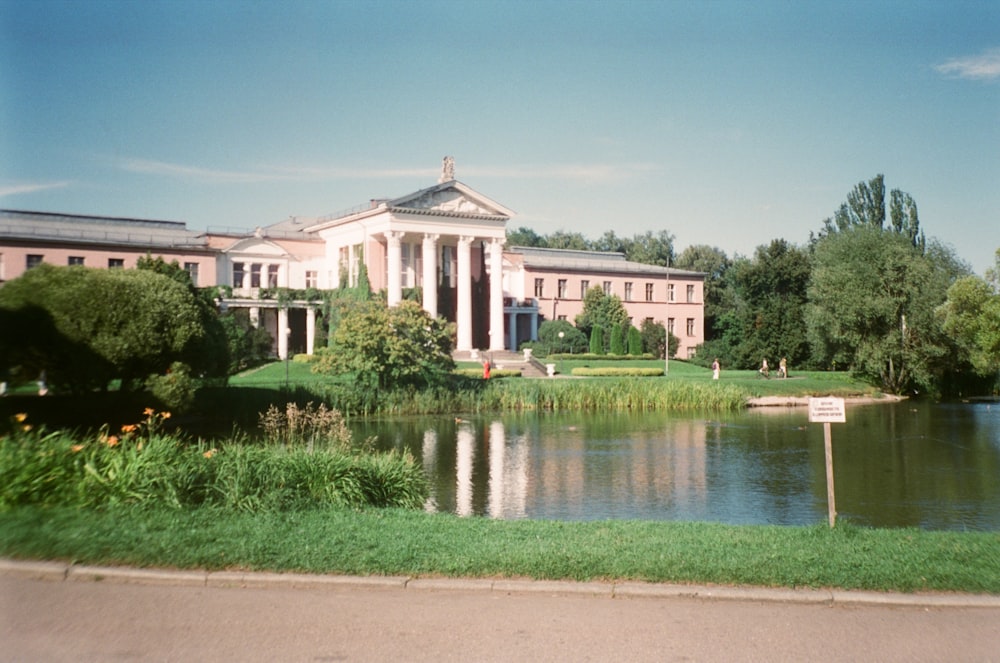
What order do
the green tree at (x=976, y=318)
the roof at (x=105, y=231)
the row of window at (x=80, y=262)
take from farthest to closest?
the roof at (x=105, y=231) → the green tree at (x=976, y=318) → the row of window at (x=80, y=262)

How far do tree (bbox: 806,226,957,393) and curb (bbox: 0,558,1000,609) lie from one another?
38087 mm

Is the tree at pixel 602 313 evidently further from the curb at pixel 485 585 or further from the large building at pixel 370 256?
the curb at pixel 485 585

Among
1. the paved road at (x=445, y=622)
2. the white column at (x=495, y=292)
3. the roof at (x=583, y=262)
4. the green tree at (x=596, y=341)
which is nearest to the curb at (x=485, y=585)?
the paved road at (x=445, y=622)

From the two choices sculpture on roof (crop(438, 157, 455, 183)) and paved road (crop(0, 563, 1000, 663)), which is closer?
paved road (crop(0, 563, 1000, 663))

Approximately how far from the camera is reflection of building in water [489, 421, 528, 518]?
573 inches

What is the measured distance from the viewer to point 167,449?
11.2 metres

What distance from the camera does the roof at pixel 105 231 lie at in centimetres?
3469

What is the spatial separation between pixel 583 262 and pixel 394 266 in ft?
74.4

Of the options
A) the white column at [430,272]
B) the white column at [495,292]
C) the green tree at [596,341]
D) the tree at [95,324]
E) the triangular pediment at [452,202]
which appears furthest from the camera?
the green tree at [596,341]

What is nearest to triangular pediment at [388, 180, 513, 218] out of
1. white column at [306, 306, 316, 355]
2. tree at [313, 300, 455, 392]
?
white column at [306, 306, 316, 355]

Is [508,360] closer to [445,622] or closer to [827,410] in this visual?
[827,410]

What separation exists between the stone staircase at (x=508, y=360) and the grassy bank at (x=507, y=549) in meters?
38.0

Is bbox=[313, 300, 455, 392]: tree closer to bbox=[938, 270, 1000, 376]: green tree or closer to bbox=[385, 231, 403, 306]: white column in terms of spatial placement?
bbox=[385, 231, 403, 306]: white column

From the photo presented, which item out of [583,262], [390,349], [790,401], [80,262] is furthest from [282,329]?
[790,401]
